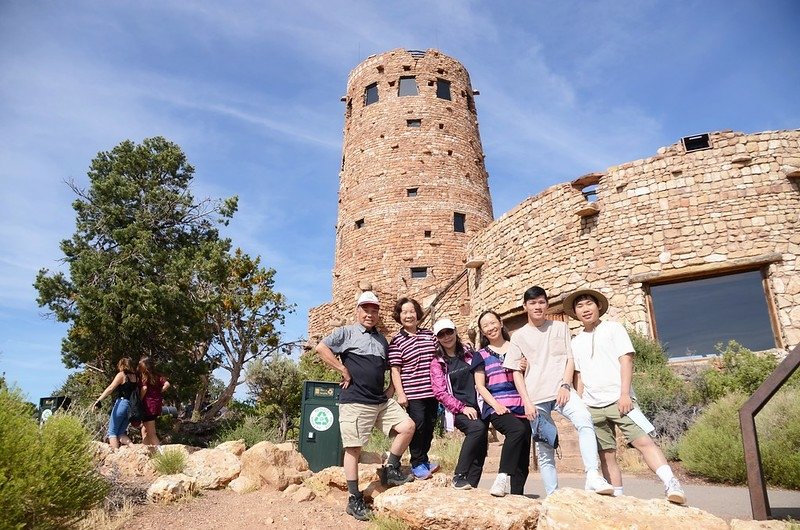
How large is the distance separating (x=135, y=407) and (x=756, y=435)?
23.1 feet

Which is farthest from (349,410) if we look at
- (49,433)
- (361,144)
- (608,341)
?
(361,144)

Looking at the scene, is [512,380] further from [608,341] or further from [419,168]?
[419,168]

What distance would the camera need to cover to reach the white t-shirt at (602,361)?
415cm

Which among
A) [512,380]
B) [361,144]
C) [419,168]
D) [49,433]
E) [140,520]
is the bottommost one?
[140,520]

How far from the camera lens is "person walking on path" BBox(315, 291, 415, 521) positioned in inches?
173

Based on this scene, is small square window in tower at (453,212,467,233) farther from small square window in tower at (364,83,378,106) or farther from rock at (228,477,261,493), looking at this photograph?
rock at (228,477,261,493)

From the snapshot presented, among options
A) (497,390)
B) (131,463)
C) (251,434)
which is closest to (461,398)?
(497,390)

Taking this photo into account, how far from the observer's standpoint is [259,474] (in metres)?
5.47

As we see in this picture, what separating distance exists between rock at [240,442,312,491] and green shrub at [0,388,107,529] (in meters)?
1.35

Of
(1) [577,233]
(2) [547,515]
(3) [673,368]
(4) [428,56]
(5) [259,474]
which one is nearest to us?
(2) [547,515]

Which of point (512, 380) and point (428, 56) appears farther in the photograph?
point (428, 56)

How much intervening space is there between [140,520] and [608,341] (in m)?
4.07

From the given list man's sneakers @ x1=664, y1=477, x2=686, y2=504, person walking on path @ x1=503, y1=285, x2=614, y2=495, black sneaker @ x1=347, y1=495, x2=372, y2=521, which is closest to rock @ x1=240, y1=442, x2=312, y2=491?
black sneaker @ x1=347, y1=495, x2=372, y2=521

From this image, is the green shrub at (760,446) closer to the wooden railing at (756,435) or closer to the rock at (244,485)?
the wooden railing at (756,435)
